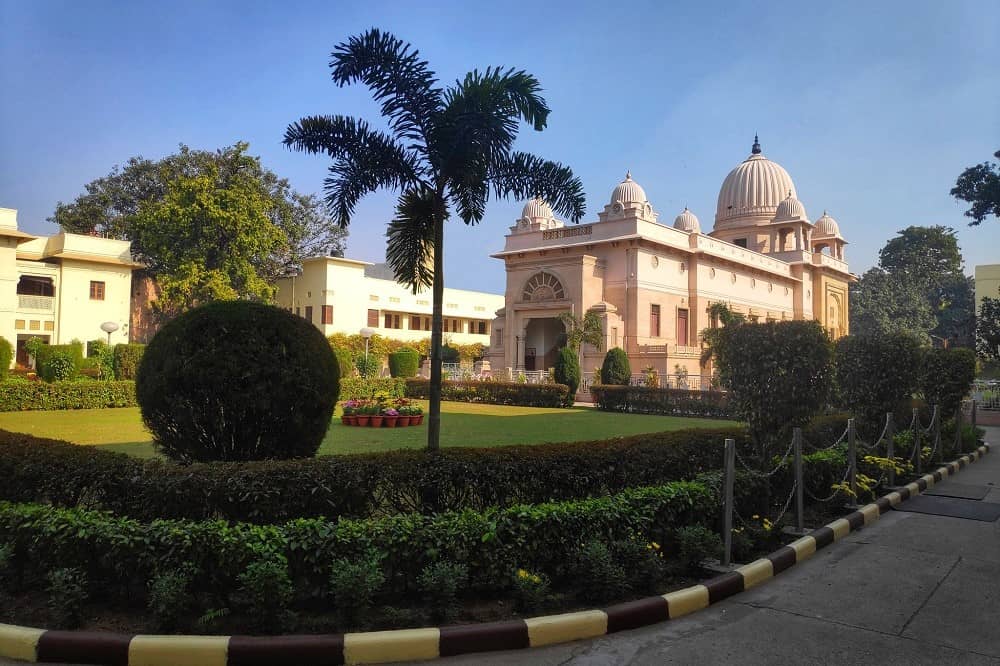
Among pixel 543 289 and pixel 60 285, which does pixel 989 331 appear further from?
pixel 60 285

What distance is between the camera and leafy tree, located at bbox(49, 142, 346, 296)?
124ft

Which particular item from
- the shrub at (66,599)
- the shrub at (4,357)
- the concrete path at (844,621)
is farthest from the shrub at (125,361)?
the concrete path at (844,621)

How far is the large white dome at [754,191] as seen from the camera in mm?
49031

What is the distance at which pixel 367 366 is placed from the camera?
33406 mm

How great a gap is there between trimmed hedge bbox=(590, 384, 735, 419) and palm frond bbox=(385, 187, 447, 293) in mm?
15639

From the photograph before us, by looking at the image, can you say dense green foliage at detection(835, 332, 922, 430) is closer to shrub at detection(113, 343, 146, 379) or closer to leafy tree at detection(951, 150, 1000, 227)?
leafy tree at detection(951, 150, 1000, 227)

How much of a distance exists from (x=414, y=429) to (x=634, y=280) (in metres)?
22.4

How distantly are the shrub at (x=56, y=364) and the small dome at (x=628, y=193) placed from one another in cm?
2828

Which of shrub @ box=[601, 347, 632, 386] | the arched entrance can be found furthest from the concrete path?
the arched entrance

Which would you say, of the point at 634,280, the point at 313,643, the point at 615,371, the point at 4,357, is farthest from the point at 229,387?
the point at 634,280

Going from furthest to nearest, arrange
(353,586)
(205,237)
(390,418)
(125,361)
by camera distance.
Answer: (205,237)
(125,361)
(390,418)
(353,586)

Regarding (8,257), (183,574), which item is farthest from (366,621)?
(8,257)

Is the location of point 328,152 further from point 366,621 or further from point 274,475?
point 366,621

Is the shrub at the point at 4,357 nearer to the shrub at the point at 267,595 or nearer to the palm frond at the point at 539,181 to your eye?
the palm frond at the point at 539,181
